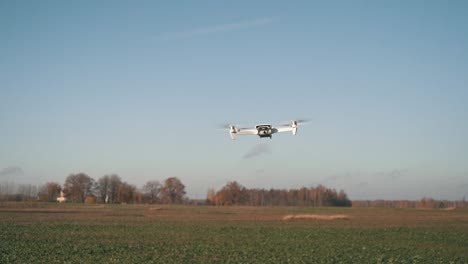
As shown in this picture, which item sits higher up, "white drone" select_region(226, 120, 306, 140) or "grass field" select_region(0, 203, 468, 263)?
"white drone" select_region(226, 120, 306, 140)

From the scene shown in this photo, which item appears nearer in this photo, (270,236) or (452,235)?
(270,236)

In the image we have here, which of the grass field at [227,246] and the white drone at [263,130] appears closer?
the white drone at [263,130]

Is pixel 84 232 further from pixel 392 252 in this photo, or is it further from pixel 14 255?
pixel 392 252

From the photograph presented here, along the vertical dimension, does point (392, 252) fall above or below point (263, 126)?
below

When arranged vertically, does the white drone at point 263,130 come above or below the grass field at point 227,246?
above

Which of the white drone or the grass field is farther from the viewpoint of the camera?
the grass field

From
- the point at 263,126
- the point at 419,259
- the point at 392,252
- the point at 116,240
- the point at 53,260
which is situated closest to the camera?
the point at 263,126

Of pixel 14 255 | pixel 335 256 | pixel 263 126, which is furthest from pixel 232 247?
pixel 263 126

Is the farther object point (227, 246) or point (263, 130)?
point (227, 246)

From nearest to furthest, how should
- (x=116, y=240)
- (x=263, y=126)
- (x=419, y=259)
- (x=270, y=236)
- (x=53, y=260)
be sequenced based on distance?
(x=263, y=126) → (x=53, y=260) → (x=419, y=259) → (x=116, y=240) → (x=270, y=236)
